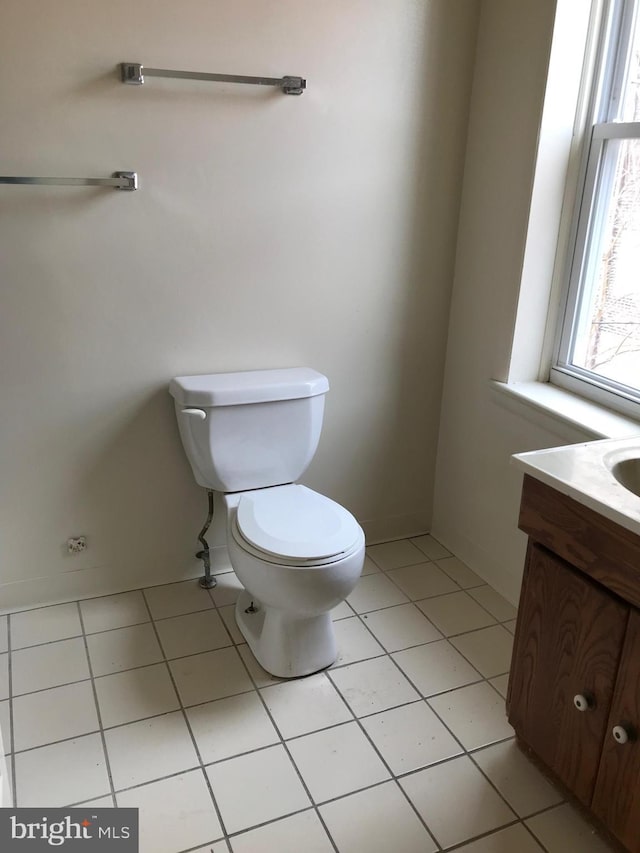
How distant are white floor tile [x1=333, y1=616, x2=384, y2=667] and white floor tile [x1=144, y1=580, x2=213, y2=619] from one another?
1.42 ft

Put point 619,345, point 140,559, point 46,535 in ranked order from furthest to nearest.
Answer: point 140,559, point 46,535, point 619,345

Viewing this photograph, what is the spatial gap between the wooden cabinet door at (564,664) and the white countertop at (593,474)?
19cm

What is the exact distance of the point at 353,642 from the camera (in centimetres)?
211

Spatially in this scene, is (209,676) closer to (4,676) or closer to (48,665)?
(48,665)

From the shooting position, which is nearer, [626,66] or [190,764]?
[190,764]

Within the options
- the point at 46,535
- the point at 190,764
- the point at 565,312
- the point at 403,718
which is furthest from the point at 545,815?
the point at 46,535

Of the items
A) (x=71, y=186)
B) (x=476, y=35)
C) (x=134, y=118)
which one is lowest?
(x=71, y=186)

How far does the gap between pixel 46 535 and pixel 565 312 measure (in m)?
1.75

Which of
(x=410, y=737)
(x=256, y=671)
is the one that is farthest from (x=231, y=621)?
(x=410, y=737)

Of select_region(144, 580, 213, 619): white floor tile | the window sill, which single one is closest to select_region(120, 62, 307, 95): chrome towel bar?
the window sill

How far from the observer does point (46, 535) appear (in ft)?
7.11

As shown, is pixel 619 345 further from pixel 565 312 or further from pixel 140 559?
pixel 140 559

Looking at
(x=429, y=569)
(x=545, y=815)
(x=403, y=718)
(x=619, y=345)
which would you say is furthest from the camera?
(x=429, y=569)

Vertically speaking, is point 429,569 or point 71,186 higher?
point 71,186
